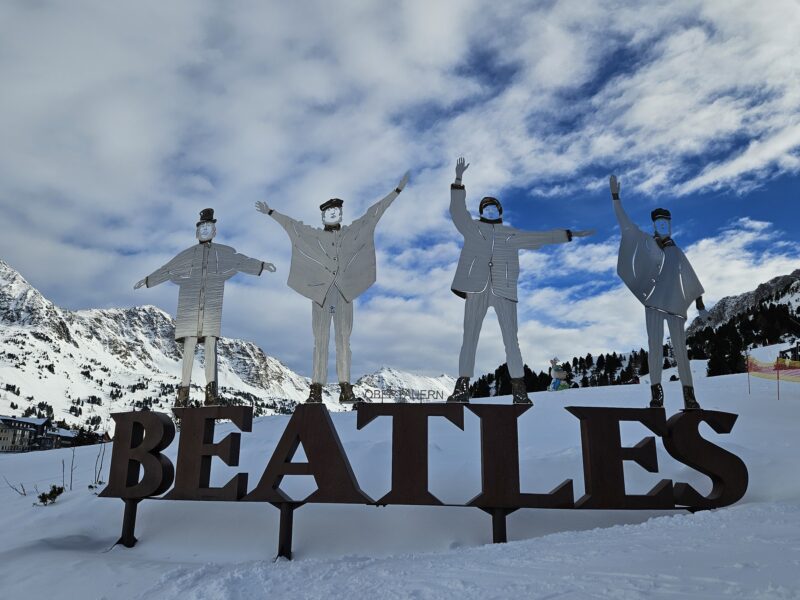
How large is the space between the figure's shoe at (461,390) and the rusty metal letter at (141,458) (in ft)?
11.1

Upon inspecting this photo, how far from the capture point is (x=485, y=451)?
19.7 feet

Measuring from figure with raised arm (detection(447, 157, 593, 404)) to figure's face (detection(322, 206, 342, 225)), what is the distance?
190cm

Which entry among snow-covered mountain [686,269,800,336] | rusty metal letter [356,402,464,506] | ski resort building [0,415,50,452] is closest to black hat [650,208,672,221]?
rusty metal letter [356,402,464,506]

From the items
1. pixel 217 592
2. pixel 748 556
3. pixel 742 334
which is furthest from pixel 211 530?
pixel 742 334

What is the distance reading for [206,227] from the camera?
31.0ft

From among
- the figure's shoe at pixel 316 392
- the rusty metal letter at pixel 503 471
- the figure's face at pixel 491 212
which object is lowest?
the rusty metal letter at pixel 503 471

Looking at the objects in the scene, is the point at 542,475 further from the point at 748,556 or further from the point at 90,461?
the point at 90,461

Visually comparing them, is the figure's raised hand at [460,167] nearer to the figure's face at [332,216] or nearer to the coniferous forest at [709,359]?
the figure's face at [332,216]

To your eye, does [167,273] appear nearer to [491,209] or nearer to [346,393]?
[346,393]

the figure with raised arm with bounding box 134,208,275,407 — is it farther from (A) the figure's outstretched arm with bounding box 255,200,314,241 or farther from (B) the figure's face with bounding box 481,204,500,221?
(B) the figure's face with bounding box 481,204,500,221

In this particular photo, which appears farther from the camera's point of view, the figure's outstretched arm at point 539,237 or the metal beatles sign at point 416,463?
the figure's outstretched arm at point 539,237

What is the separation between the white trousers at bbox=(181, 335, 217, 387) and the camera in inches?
358

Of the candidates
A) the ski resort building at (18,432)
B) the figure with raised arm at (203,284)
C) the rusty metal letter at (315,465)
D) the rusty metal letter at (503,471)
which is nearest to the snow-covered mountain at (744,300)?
the figure with raised arm at (203,284)

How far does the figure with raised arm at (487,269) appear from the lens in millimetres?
7871
